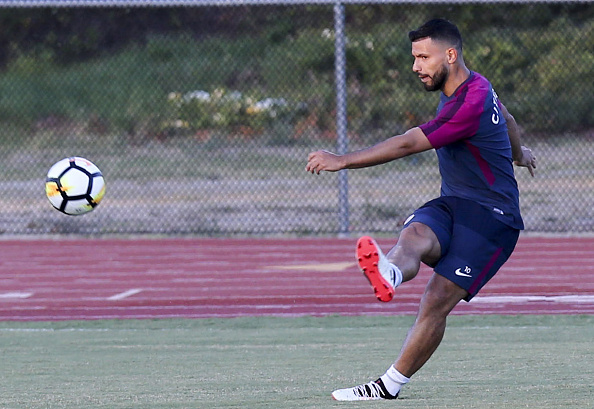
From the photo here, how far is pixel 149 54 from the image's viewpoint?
17.8 meters

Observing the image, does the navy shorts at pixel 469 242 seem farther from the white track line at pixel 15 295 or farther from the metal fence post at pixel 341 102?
the metal fence post at pixel 341 102

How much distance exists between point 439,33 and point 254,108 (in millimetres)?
11968

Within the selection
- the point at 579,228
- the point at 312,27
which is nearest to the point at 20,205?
the point at 312,27

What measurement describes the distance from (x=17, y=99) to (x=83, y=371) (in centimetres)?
1336

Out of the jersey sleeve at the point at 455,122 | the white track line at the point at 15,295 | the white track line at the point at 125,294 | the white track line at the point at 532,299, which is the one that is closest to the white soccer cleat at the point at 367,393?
the jersey sleeve at the point at 455,122

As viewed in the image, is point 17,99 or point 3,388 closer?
point 3,388

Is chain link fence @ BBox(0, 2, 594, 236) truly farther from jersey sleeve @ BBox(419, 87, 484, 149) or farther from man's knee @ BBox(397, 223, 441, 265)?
jersey sleeve @ BBox(419, 87, 484, 149)

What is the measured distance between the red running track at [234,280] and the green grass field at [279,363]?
0.57 metres

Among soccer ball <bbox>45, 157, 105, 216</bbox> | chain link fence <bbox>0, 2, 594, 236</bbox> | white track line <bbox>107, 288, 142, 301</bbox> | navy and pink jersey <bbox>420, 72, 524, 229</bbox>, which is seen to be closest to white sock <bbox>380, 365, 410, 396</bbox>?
navy and pink jersey <bbox>420, 72, 524, 229</bbox>

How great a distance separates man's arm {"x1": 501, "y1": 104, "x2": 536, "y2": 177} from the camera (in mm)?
5457

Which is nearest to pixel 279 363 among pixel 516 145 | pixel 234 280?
pixel 516 145

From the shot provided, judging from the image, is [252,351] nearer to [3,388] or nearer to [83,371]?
[83,371]

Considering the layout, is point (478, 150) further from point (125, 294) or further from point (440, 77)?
point (125, 294)

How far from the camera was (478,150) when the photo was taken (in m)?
5.09
